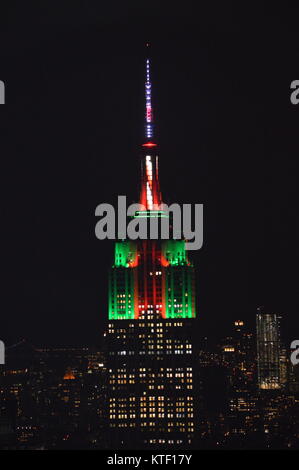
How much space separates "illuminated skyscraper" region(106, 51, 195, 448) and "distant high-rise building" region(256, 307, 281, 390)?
6.16 metres

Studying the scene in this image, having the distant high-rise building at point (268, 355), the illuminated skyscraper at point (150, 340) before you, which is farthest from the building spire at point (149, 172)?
the distant high-rise building at point (268, 355)

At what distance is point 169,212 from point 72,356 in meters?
7.59

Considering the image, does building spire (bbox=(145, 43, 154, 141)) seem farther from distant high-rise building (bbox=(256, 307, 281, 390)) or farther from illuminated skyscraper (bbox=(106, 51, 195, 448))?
distant high-rise building (bbox=(256, 307, 281, 390))

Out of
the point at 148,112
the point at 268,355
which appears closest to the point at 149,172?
the point at 148,112

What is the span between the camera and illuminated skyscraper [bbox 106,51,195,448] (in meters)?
30.3

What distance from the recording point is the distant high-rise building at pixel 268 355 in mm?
37406

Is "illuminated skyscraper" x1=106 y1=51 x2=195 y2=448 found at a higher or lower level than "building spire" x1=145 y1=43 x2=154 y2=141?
lower

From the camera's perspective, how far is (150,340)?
30.7m

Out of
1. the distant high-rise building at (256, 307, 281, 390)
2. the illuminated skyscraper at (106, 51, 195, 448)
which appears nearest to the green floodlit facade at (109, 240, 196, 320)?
the illuminated skyscraper at (106, 51, 195, 448)

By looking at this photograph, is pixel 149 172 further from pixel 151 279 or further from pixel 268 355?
pixel 268 355

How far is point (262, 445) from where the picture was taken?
30547 millimetres

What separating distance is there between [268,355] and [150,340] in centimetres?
892

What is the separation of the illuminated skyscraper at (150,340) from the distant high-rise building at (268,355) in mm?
6162
